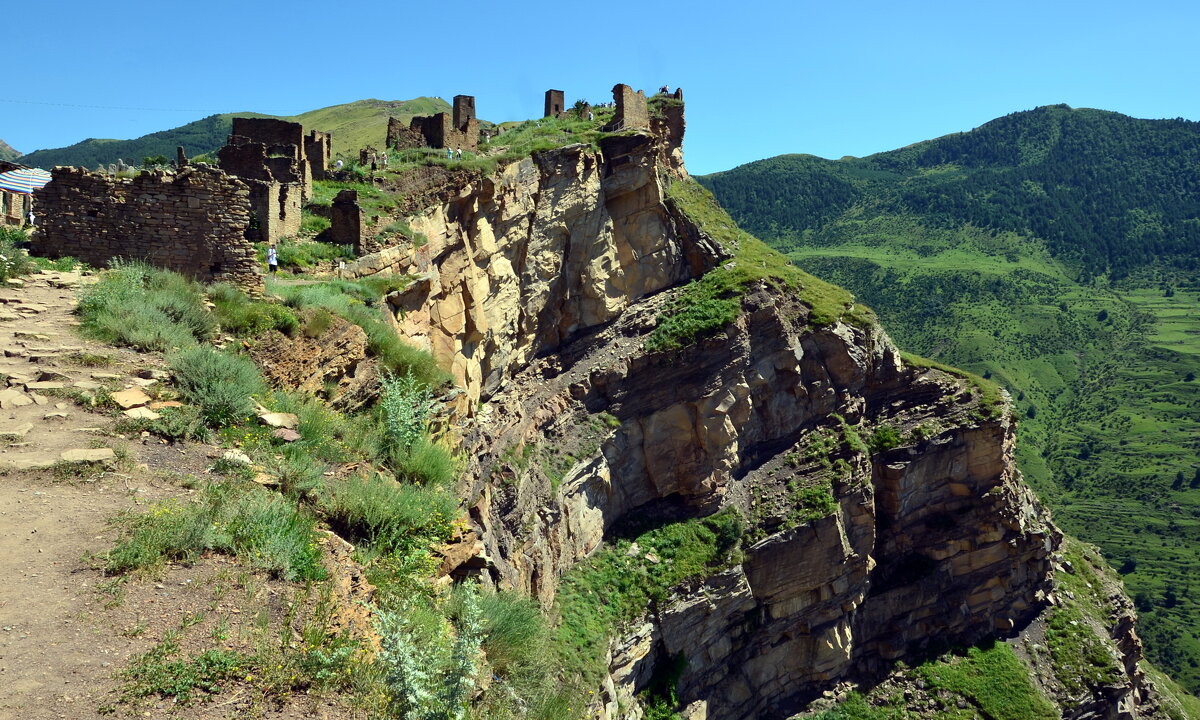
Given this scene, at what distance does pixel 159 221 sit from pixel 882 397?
33.3m

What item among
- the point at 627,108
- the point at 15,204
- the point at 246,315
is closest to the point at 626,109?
the point at 627,108

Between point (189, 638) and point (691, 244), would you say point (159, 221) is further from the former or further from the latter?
point (691, 244)

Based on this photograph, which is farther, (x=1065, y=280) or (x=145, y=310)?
(x=1065, y=280)

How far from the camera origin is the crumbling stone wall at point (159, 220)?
12.9m

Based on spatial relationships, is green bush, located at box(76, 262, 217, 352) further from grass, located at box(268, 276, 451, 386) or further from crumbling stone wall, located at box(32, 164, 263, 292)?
grass, located at box(268, 276, 451, 386)

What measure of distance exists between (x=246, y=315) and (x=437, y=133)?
1762 centimetres

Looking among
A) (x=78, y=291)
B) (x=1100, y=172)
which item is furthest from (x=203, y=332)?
(x=1100, y=172)

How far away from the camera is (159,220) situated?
1296 cm

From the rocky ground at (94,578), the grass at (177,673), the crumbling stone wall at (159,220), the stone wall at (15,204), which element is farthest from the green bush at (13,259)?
the grass at (177,673)

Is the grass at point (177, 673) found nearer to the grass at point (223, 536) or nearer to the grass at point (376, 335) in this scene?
the grass at point (223, 536)

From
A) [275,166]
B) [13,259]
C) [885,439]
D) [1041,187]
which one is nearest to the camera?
[13,259]

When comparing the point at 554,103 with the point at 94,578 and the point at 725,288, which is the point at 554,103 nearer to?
the point at 725,288

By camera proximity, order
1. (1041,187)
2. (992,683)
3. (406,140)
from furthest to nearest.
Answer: (1041,187) < (992,683) < (406,140)

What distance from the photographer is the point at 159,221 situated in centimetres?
1296
